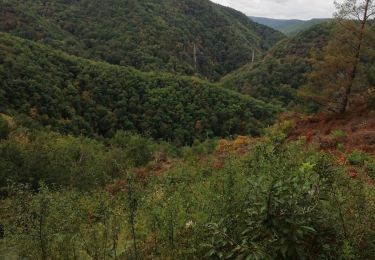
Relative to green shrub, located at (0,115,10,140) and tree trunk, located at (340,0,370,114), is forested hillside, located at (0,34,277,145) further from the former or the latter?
tree trunk, located at (340,0,370,114)

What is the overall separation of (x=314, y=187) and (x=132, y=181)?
2.24 metres

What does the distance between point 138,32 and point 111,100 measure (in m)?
62.9

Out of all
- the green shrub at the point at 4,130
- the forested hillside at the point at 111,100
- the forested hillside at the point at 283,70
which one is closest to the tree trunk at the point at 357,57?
the green shrub at the point at 4,130

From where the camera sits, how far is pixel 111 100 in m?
80.5

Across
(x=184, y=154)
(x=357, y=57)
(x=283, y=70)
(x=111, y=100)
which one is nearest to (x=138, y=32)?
(x=283, y=70)

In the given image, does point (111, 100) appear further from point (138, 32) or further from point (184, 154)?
point (138, 32)

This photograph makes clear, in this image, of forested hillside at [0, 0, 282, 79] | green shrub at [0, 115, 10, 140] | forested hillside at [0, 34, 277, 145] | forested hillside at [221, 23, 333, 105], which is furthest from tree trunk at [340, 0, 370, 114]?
forested hillside at [0, 0, 282, 79]

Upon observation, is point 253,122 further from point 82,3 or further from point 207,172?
point 82,3

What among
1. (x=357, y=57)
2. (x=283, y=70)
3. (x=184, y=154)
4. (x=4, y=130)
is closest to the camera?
(x=357, y=57)

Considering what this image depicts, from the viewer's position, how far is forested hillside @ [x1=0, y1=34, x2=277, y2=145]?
221 ft

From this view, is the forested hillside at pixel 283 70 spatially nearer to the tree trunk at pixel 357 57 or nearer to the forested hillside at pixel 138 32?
the forested hillside at pixel 138 32

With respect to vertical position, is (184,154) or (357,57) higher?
(357,57)

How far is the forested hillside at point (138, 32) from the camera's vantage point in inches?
4579

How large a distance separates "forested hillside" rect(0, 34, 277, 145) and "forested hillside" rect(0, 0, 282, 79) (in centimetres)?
2922
